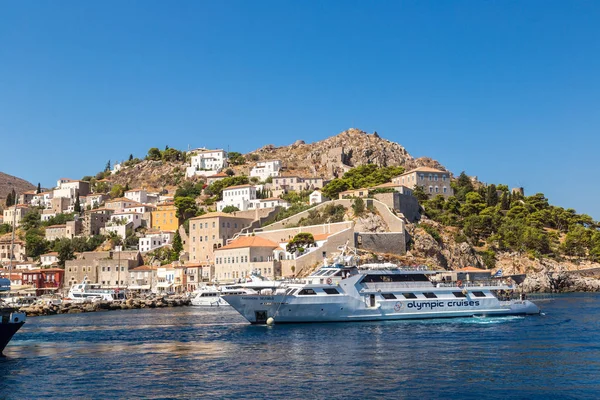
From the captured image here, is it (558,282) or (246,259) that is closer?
(246,259)

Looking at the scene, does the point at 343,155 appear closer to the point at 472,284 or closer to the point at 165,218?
the point at 165,218

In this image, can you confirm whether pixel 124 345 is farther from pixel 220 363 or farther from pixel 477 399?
pixel 477 399

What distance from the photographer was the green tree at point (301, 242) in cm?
6794

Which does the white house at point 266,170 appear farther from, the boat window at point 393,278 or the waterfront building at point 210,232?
the boat window at point 393,278

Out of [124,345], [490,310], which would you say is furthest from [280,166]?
[124,345]

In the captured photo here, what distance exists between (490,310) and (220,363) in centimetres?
2166

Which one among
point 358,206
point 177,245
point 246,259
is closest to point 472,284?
point 358,206

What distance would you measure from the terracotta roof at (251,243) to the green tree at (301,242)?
345cm

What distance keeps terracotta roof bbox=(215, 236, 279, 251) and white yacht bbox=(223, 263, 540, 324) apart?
31996mm

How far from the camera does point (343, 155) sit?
116m

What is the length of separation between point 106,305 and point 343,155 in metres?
60.0

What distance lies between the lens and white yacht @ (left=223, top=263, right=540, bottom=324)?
36188 millimetres

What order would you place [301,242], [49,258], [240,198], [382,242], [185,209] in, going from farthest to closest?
[240,198], [185,209], [49,258], [301,242], [382,242]

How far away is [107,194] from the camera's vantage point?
116m
